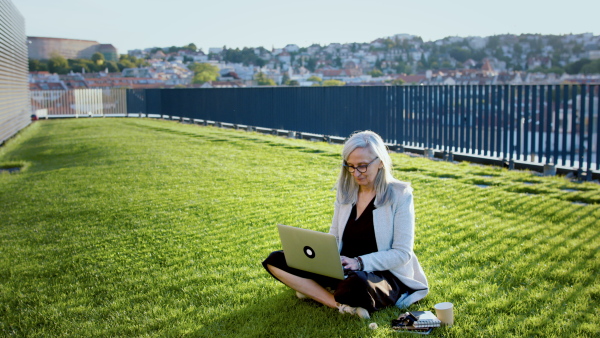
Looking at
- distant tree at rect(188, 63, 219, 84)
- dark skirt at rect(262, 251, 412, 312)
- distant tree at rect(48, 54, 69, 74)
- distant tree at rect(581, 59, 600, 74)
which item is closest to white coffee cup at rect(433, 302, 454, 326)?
dark skirt at rect(262, 251, 412, 312)

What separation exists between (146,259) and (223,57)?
125 meters

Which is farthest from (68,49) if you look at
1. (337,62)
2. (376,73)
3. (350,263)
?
(350,263)

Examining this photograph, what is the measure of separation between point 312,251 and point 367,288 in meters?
0.46

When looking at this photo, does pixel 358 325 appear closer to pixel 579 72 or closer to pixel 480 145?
pixel 480 145

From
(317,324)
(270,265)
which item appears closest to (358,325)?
(317,324)

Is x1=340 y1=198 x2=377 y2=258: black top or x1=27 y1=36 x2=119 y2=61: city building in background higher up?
x1=27 y1=36 x2=119 y2=61: city building in background

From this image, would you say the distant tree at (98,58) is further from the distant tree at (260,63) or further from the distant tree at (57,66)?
the distant tree at (260,63)

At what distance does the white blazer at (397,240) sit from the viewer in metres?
4.21

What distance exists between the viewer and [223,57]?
12762cm

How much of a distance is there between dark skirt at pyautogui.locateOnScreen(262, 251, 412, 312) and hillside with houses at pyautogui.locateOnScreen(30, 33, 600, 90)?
6394 centimetres

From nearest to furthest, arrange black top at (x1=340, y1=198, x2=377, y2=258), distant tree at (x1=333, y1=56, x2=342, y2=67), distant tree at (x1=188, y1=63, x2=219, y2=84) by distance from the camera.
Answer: black top at (x1=340, y1=198, x2=377, y2=258)
distant tree at (x1=188, y1=63, x2=219, y2=84)
distant tree at (x1=333, y1=56, x2=342, y2=67)

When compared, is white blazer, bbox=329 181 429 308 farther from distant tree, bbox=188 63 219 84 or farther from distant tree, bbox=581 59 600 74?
distant tree, bbox=188 63 219 84

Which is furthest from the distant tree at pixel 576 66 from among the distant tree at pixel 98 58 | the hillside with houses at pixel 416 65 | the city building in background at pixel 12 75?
the distant tree at pixel 98 58

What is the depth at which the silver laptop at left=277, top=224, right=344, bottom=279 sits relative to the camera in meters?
4.06
